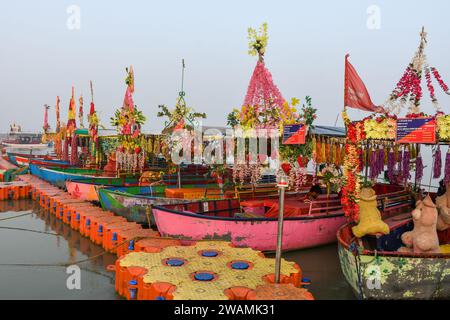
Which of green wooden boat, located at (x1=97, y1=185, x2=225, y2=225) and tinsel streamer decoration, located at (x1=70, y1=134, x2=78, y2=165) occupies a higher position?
tinsel streamer decoration, located at (x1=70, y1=134, x2=78, y2=165)

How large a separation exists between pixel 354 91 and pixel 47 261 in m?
12.0

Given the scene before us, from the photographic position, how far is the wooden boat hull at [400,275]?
8453mm

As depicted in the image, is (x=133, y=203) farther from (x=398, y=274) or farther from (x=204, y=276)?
(x=398, y=274)

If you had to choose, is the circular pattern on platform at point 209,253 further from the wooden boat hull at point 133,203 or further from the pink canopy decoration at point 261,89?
the pink canopy decoration at point 261,89

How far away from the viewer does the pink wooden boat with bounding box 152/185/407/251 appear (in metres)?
12.6

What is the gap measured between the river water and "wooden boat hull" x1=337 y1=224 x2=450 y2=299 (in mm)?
1500

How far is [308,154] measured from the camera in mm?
15664

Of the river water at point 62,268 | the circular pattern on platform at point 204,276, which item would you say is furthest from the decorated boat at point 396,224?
the circular pattern on platform at point 204,276

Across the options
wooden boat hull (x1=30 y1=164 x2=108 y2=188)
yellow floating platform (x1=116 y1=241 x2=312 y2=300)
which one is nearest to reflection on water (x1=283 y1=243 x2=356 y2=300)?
yellow floating platform (x1=116 y1=241 x2=312 y2=300)

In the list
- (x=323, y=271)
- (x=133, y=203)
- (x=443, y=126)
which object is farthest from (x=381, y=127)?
(x=133, y=203)

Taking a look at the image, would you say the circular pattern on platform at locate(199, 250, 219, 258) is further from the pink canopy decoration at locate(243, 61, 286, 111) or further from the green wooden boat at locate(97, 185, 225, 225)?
the pink canopy decoration at locate(243, 61, 286, 111)

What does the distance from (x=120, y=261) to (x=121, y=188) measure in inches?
410

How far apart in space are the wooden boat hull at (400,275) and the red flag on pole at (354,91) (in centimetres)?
440

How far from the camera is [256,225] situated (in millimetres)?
12750
